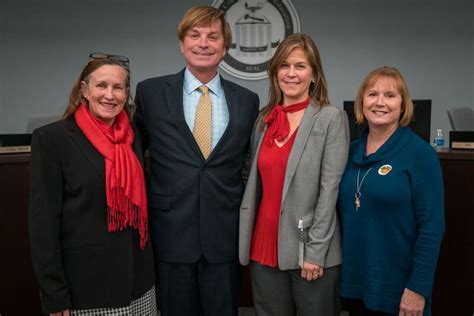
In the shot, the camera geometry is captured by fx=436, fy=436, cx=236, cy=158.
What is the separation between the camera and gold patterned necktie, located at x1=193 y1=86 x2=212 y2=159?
1.64 m

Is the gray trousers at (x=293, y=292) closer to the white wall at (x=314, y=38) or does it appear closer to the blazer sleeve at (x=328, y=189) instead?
the blazer sleeve at (x=328, y=189)

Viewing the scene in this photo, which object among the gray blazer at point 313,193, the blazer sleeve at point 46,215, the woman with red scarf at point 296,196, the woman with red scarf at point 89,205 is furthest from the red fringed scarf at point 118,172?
the gray blazer at point 313,193

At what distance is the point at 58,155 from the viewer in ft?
4.49

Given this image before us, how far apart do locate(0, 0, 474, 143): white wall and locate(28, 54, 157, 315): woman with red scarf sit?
314 cm

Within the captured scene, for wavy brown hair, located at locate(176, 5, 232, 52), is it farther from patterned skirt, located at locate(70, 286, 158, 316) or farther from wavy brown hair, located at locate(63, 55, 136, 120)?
patterned skirt, located at locate(70, 286, 158, 316)

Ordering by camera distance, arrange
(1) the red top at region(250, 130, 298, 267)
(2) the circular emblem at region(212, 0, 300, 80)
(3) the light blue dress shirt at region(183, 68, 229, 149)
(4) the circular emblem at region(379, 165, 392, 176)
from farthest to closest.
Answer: (2) the circular emblem at region(212, 0, 300, 80), (3) the light blue dress shirt at region(183, 68, 229, 149), (1) the red top at region(250, 130, 298, 267), (4) the circular emblem at region(379, 165, 392, 176)

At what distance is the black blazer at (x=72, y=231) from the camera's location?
4.44 ft

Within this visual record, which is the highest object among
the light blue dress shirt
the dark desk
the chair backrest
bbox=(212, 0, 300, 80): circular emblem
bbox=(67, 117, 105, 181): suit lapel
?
bbox=(212, 0, 300, 80): circular emblem

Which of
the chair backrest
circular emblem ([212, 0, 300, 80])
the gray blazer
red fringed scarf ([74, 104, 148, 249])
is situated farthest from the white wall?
red fringed scarf ([74, 104, 148, 249])

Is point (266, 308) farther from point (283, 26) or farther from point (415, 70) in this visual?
point (415, 70)

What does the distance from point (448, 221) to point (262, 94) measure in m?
2.68

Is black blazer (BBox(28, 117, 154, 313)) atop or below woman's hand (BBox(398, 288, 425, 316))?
atop

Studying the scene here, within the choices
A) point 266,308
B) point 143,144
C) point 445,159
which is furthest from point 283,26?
point 266,308

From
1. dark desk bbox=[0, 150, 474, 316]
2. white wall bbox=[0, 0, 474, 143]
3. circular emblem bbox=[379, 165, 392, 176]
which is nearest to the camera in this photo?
circular emblem bbox=[379, 165, 392, 176]
